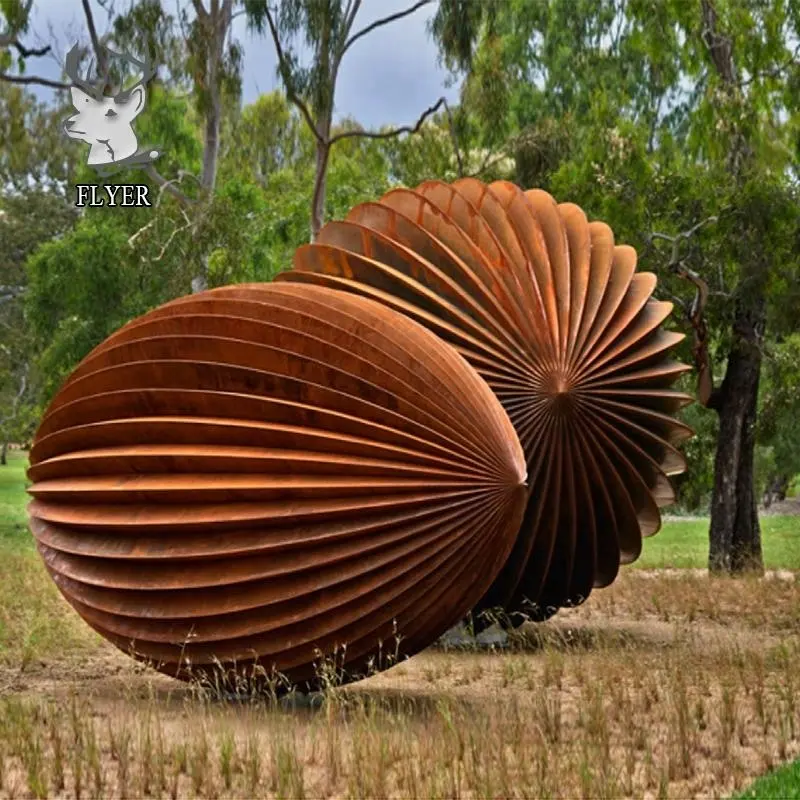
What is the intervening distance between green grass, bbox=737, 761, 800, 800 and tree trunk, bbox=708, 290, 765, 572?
10.4 metres

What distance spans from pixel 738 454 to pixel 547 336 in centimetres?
834

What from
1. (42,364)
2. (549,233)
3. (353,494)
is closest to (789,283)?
(549,233)

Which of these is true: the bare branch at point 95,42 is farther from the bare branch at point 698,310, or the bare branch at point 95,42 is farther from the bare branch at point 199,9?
the bare branch at point 698,310

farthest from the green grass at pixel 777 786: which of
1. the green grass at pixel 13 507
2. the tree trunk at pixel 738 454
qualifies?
the green grass at pixel 13 507

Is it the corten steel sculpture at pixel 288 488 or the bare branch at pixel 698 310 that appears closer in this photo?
the corten steel sculpture at pixel 288 488

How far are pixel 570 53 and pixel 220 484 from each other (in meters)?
32.5

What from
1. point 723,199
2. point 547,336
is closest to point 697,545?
point 723,199

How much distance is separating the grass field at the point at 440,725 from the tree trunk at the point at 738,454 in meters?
5.20

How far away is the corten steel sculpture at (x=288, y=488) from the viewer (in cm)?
700

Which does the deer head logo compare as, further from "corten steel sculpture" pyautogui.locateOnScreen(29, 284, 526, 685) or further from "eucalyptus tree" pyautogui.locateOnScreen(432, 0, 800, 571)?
"corten steel sculpture" pyautogui.locateOnScreen(29, 284, 526, 685)

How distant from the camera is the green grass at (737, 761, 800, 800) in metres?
5.79

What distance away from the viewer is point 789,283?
16000mm

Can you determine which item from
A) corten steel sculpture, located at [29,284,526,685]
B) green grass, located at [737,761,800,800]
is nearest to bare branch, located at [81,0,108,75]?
corten steel sculpture, located at [29,284,526,685]

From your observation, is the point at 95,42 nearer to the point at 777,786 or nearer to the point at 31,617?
the point at 31,617
